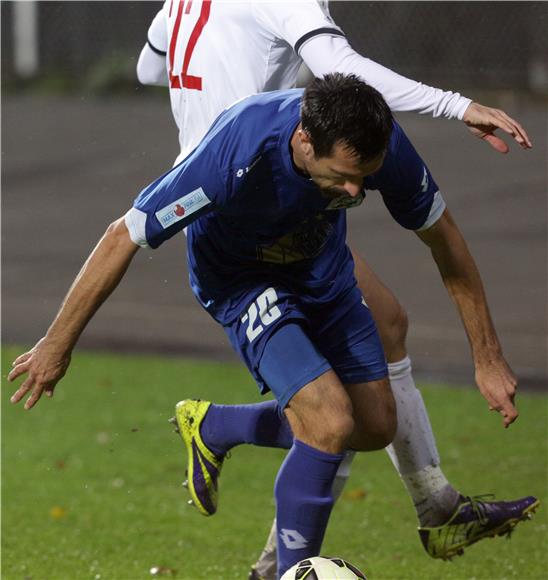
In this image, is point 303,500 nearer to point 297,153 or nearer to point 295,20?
point 297,153

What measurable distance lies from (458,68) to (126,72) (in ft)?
25.8

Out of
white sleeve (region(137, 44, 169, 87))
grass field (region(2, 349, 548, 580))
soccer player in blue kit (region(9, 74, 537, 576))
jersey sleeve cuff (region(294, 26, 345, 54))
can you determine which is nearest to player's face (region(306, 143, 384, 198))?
soccer player in blue kit (region(9, 74, 537, 576))

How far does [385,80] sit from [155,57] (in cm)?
148

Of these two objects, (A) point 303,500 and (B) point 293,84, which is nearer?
(A) point 303,500

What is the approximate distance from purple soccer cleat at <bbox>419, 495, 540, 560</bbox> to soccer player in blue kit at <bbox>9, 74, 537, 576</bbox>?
22.9 inches

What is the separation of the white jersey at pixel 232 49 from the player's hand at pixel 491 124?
608 mm

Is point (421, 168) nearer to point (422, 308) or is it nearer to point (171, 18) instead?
point (171, 18)

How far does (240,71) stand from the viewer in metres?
5.18

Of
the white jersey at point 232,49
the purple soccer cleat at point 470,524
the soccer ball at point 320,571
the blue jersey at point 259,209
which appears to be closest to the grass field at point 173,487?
the purple soccer cleat at point 470,524

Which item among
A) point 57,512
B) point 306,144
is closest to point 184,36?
point 306,144

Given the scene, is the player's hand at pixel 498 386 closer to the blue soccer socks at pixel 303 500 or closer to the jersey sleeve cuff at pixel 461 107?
the blue soccer socks at pixel 303 500

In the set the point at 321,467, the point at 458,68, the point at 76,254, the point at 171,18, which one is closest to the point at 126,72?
the point at 76,254

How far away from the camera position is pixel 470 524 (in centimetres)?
530

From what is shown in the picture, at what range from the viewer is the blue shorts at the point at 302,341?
4.47m
